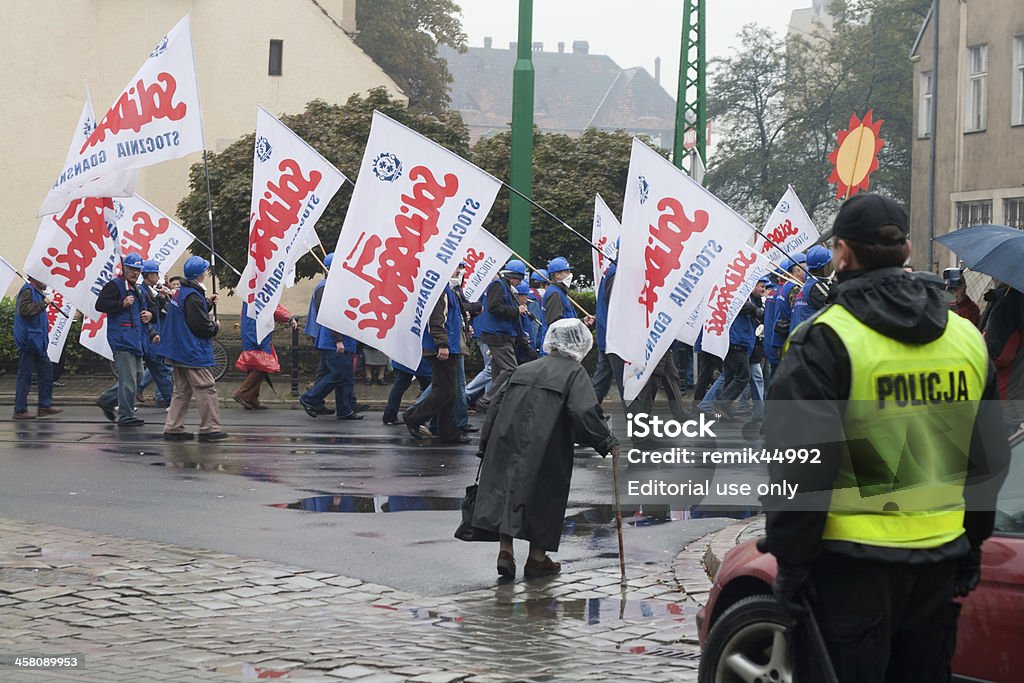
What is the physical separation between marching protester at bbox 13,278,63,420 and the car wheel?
13.4m

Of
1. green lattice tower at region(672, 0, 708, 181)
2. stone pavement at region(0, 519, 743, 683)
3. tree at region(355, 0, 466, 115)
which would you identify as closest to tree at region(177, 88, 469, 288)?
green lattice tower at region(672, 0, 708, 181)

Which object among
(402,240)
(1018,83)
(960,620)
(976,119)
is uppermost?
(1018,83)

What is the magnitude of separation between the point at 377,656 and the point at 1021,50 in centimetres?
2883

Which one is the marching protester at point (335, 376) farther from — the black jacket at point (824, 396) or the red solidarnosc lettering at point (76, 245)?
the black jacket at point (824, 396)

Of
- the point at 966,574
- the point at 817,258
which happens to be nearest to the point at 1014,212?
the point at 817,258

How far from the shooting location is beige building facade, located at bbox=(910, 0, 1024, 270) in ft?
104

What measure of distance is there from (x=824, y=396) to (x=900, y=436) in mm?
265

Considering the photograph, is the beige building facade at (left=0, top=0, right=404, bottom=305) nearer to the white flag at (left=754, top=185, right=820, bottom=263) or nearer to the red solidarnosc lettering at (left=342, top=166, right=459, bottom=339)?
the white flag at (left=754, top=185, right=820, bottom=263)

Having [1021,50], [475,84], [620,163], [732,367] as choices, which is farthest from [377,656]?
[475,84]

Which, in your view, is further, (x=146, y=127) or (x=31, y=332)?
(x=31, y=332)

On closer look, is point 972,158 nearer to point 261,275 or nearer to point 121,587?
point 261,275

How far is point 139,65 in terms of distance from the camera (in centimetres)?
3791

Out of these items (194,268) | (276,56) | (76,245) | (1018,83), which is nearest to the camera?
(194,268)

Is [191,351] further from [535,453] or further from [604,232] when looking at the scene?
[535,453]
